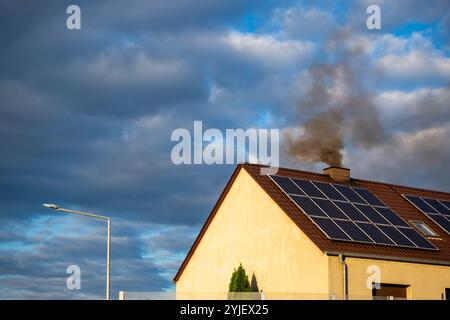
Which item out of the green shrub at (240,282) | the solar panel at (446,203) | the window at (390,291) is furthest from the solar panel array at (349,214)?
the solar panel at (446,203)

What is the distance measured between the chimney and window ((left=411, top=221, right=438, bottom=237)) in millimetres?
4287

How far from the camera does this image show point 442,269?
101ft

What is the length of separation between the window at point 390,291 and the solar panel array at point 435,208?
645cm

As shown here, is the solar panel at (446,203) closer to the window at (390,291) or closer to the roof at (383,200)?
the roof at (383,200)

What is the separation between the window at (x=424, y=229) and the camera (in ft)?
110

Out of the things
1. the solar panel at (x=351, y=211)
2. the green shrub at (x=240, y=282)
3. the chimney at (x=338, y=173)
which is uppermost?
the chimney at (x=338, y=173)

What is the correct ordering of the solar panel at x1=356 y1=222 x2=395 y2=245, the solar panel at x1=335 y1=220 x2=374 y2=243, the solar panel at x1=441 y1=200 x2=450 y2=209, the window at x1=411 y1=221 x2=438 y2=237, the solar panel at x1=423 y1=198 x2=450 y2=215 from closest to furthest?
1. the solar panel at x1=335 y1=220 x2=374 y2=243
2. the solar panel at x1=356 y1=222 x2=395 y2=245
3. the window at x1=411 y1=221 x2=438 y2=237
4. the solar panel at x1=423 y1=198 x2=450 y2=215
5. the solar panel at x1=441 y1=200 x2=450 y2=209

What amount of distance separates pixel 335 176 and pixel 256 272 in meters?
7.28

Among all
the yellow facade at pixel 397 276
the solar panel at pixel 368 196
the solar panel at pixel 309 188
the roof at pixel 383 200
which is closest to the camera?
the yellow facade at pixel 397 276

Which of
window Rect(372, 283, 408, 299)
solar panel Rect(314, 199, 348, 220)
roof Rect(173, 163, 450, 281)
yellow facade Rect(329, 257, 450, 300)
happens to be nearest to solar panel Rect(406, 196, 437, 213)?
roof Rect(173, 163, 450, 281)

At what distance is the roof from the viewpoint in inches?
1131

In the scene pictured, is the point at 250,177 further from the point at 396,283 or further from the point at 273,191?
the point at 396,283

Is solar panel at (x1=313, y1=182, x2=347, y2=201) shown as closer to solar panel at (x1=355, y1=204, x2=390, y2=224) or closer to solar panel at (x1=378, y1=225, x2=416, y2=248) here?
solar panel at (x1=355, y1=204, x2=390, y2=224)
